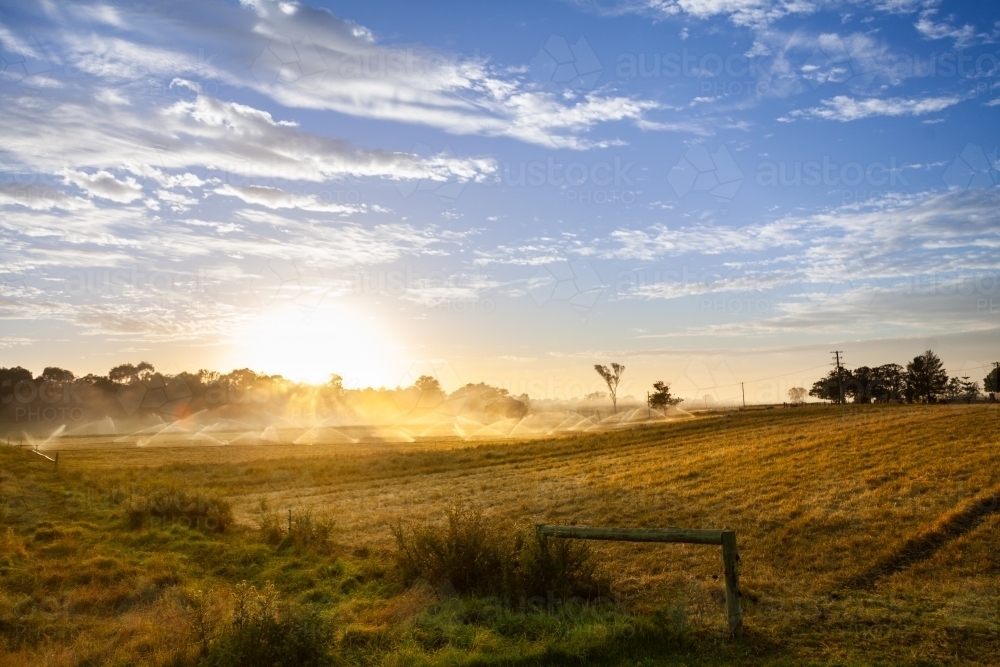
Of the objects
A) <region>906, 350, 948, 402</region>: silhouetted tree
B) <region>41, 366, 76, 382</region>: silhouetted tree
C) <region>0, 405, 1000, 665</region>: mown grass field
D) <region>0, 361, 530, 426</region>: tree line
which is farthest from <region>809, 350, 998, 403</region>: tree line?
<region>41, 366, 76, 382</region>: silhouetted tree

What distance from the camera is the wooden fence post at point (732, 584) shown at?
9086 mm

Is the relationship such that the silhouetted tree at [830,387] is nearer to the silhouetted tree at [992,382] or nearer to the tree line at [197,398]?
the silhouetted tree at [992,382]

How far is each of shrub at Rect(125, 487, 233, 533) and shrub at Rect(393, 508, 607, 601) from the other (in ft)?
27.6

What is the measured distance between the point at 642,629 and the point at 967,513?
11.7 metres

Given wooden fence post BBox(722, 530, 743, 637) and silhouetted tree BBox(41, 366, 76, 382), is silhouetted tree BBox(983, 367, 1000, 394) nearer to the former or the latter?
wooden fence post BBox(722, 530, 743, 637)

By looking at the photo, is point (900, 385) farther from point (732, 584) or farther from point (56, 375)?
point (56, 375)

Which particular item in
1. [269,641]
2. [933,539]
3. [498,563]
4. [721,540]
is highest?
[721,540]

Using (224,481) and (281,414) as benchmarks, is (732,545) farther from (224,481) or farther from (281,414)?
(281,414)

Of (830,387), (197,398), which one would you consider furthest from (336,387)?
(830,387)

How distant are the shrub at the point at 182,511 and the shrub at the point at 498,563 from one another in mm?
8413

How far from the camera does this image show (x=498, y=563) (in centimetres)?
1154

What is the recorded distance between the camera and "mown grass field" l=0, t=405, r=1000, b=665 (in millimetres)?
8875

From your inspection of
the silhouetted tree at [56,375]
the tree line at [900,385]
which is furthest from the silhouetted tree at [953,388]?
the silhouetted tree at [56,375]

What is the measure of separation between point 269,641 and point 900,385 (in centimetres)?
14998
